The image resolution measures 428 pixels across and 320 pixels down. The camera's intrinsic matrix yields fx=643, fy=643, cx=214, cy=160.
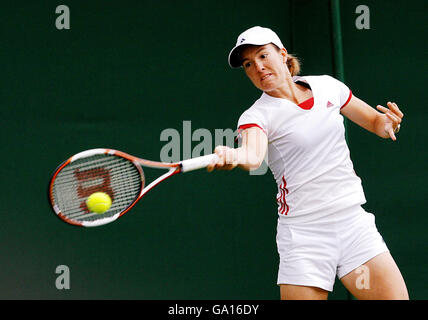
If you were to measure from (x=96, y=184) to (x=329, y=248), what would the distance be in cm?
89

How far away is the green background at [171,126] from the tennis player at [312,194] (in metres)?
1.14

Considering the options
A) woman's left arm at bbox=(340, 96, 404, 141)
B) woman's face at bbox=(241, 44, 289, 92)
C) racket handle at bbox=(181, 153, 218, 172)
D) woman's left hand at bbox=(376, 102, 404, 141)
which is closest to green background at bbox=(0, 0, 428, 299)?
woman's left arm at bbox=(340, 96, 404, 141)

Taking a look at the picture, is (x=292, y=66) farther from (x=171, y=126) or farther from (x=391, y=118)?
(x=171, y=126)

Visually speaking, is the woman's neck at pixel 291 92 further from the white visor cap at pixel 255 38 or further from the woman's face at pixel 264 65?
the white visor cap at pixel 255 38

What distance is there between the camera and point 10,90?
11.3 feet

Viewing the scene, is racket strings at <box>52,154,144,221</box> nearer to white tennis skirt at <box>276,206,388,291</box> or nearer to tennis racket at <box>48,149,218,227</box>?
tennis racket at <box>48,149,218,227</box>

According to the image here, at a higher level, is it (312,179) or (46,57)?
(46,57)

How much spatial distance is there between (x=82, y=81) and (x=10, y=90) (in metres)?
0.38

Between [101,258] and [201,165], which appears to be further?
[101,258]

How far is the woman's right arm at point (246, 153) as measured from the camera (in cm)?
205

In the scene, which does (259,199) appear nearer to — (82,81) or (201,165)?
(82,81)

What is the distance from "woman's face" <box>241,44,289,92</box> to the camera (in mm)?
2426

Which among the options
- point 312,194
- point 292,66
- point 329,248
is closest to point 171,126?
point 292,66
